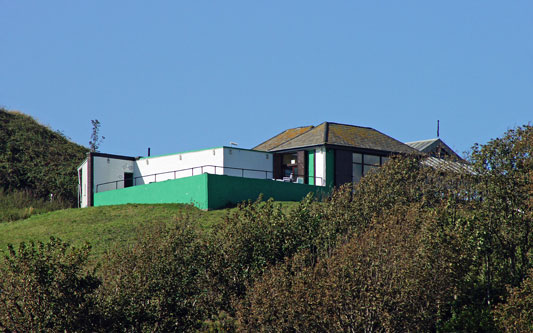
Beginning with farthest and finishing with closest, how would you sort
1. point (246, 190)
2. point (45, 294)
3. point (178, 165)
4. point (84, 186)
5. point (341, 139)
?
1. point (84, 186)
2. point (178, 165)
3. point (341, 139)
4. point (246, 190)
5. point (45, 294)

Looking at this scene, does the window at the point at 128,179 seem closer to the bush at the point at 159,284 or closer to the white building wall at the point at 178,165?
the white building wall at the point at 178,165

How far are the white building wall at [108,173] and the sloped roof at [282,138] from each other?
916cm

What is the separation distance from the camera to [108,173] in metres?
47.2

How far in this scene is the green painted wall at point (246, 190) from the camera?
39125 millimetres

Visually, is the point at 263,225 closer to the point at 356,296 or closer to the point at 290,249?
the point at 290,249

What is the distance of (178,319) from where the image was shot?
21.0 meters

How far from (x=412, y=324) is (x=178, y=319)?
6638mm

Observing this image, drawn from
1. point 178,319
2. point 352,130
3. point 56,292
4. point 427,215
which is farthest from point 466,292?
point 352,130

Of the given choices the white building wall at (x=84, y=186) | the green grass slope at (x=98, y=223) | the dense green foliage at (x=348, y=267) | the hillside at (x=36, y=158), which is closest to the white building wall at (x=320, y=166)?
the green grass slope at (x=98, y=223)

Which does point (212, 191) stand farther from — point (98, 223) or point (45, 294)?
point (45, 294)

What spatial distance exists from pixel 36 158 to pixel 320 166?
25.5 meters

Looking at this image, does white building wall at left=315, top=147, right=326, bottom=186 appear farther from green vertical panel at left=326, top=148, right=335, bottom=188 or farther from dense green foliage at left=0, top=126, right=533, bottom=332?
dense green foliage at left=0, top=126, right=533, bottom=332

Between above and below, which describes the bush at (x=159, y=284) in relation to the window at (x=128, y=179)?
below

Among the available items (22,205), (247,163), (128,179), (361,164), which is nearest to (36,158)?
(22,205)
